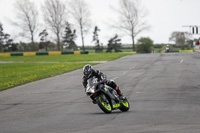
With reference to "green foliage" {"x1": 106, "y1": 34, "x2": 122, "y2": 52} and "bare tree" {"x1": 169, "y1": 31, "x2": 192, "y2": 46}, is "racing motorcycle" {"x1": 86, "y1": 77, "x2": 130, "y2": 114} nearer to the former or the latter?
"green foliage" {"x1": 106, "y1": 34, "x2": 122, "y2": 52}

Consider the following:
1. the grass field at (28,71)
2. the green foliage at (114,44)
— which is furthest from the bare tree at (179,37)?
the grass field at (28,71)

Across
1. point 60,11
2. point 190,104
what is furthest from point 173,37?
point 190,104

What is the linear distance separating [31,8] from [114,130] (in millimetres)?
73529

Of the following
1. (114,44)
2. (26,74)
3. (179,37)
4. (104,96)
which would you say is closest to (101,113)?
(104,96)

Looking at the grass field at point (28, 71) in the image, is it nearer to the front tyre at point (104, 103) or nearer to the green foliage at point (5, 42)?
the front tyre at point (104, 103)

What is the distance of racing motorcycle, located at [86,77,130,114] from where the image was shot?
30.1ft

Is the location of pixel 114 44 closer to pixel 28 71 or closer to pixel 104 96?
pixel 28 71

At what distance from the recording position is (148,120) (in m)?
8.08

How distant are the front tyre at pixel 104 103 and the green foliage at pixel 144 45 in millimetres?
78312

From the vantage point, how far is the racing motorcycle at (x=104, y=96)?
919 cm

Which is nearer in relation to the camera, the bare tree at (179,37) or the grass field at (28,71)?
the grass field at (28,71)

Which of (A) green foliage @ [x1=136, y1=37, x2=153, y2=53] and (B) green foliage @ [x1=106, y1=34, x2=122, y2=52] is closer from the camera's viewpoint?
(A) green foliage @ [x1=136, y1=37, x2=153, y2=53]

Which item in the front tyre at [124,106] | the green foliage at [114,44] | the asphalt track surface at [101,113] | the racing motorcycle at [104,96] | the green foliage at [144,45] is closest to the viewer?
the asphalt track surface at [101,113]

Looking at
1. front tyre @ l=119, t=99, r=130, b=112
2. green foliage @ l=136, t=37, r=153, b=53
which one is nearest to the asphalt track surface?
front tyre @ l=119, t=99, r=130, b=112
